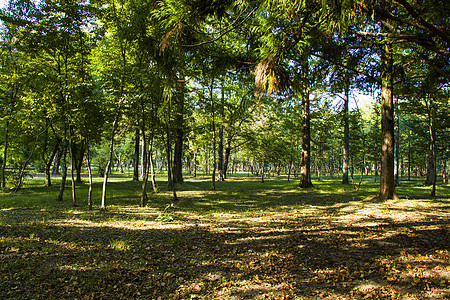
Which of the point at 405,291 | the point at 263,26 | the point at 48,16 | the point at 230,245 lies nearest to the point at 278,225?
the point at 230,245

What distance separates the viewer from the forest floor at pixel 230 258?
3693 mm

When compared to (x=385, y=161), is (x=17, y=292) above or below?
below

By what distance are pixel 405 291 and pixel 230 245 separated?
341 cm

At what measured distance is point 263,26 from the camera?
4770 mm

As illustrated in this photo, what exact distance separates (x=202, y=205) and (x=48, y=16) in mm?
10185

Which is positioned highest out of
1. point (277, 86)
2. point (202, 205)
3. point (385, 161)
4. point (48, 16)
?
point (48, 16)

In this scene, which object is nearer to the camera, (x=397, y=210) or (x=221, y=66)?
(x=221, y=66)

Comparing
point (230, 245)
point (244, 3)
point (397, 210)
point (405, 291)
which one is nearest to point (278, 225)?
point (230, 245)

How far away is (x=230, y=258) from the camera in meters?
5.01

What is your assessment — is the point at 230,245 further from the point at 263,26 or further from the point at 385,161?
the point at 385,161

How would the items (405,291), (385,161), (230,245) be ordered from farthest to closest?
(385,161) → (230,245) → (405,291)

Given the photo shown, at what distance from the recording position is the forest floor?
12.1ft

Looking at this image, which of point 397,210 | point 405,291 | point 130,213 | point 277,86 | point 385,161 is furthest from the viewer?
point 385,161

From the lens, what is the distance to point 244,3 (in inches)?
163
